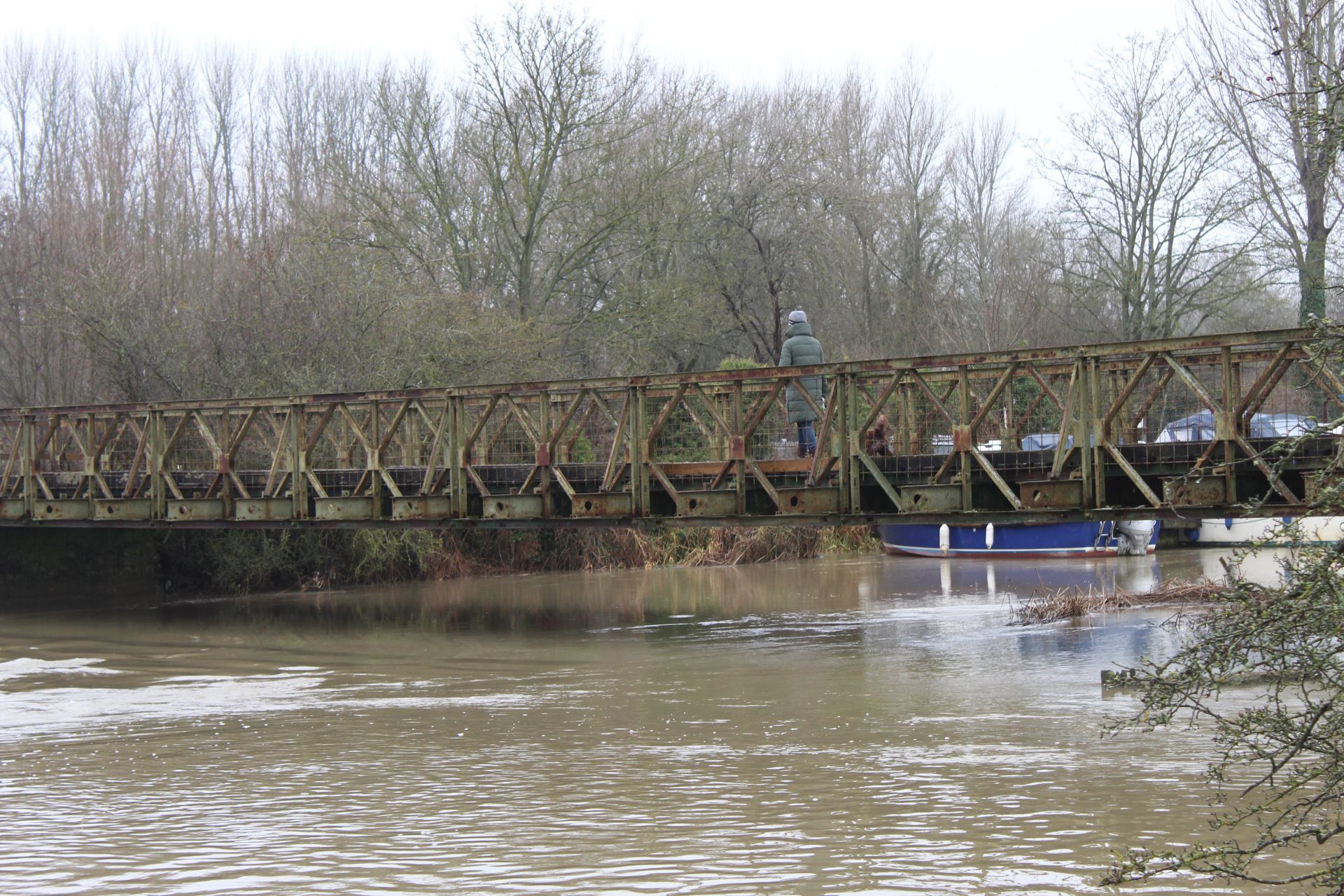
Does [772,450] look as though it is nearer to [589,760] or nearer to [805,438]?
[805,438]

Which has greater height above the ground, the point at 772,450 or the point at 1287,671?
the point at 772,450

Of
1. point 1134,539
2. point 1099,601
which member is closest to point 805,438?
point 1099,601

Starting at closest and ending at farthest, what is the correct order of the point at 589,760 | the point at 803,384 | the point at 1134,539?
the point at 589,760, the point at 803,384, the point at 1134,539

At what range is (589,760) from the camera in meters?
10.2

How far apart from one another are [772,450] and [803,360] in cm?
205

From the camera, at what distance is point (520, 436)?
24.0 m

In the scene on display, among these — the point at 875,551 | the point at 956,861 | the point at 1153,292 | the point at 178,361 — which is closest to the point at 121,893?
the point at 956,861

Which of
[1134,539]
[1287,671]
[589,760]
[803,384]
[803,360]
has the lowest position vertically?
[589,760]

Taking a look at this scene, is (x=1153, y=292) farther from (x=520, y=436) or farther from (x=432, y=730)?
(x=432, y=730)

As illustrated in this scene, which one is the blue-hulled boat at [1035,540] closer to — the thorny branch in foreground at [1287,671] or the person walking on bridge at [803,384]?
the person walking on bridge at [803,384]

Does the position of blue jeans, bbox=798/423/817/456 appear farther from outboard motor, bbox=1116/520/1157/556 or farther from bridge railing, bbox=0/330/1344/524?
outboard motor, bbox=1116/520/1157/556

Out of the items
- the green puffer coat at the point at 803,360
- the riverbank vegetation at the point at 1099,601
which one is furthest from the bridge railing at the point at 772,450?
the riverbank vegetation at the point at 1099,601

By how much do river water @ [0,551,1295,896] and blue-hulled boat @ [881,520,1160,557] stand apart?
1112 cm

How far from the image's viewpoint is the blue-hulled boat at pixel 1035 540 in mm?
29281
